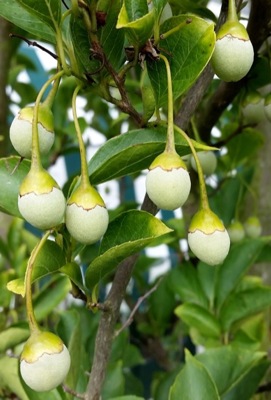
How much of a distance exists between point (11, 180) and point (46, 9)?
164 mm

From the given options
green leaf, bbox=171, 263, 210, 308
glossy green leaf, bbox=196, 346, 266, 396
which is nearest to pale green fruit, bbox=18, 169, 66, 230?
glossy green leaf, bbox=196, 346, 266, 396

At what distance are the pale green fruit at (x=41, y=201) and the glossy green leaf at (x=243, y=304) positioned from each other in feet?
1.69

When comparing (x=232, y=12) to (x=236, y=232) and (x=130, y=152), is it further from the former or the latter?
(x=236, y=232)

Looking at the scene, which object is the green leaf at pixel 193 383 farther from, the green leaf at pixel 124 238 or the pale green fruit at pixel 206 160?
the pale green fruit at pixel 206 160

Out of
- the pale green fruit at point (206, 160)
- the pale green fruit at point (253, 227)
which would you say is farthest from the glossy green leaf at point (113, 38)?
the pale green fruit at point (253, 227)

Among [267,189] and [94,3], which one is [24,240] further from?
[94,3]

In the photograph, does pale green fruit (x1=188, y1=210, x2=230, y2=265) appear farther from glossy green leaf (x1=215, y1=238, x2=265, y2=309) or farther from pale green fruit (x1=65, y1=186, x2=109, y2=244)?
glossy green leaf (x1=215, y1=238, x2=265, y2=309)

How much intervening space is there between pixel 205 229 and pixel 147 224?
5 centimetres

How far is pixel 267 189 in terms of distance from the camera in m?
1.23

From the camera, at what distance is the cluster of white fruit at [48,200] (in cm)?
49

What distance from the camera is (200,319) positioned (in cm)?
95

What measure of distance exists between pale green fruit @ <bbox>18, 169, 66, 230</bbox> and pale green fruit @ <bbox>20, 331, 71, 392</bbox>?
97 millimetres

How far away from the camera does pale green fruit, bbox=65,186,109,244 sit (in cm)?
50

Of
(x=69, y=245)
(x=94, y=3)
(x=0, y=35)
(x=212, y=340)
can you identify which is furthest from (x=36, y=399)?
(x=0, y=35)
